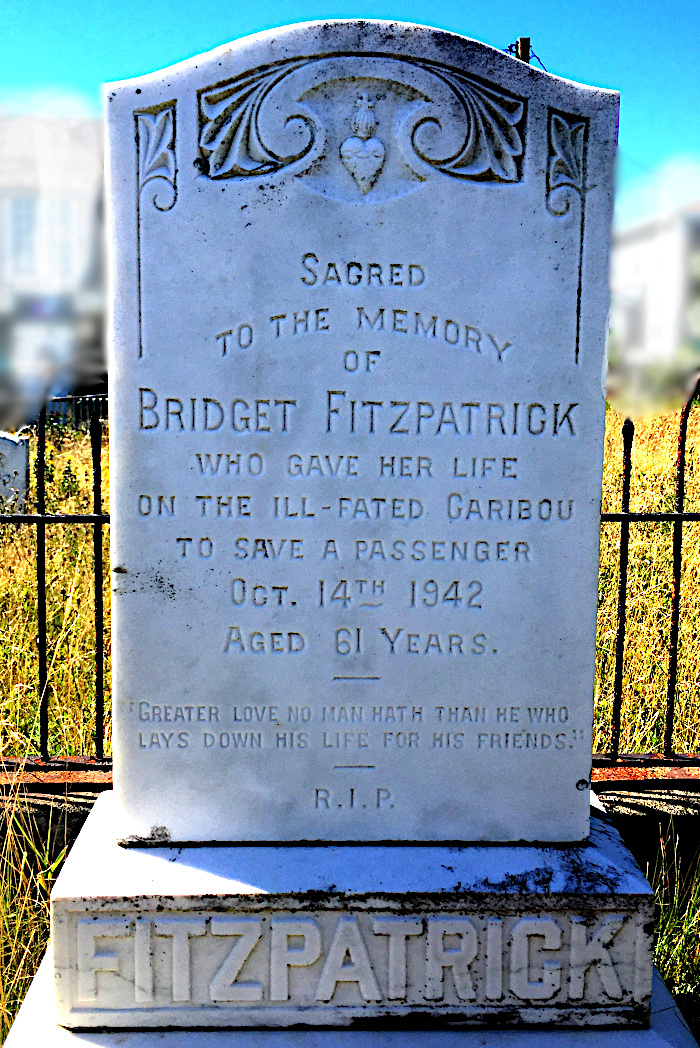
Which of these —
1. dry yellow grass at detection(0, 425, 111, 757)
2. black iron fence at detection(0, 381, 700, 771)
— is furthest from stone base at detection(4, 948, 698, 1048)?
dry yellow grass at detection(0, 425, 111, 757)

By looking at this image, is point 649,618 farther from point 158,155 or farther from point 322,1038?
point 158,155

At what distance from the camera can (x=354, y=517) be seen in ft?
7.27

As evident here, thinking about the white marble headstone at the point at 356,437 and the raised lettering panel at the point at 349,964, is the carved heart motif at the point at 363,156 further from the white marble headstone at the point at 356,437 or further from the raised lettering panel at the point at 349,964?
the raised lettering panel at the point at 349,964

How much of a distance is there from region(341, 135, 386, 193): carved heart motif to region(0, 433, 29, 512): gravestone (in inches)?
131

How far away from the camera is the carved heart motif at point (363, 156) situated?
2.10 metres

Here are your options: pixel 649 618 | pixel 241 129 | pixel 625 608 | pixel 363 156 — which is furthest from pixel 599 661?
pixel 241 129

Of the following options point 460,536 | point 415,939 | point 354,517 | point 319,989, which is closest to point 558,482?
point 460,536

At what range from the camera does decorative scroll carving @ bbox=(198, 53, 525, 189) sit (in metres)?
2.10

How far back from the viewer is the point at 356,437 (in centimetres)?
219

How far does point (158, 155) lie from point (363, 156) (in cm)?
48

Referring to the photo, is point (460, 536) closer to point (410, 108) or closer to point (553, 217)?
point (553, 217)

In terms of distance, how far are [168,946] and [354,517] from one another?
109 cm

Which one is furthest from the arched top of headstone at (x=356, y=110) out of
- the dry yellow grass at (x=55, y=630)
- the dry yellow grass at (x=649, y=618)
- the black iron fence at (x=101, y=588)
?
the dry yellow grass at (x=649, y=618)

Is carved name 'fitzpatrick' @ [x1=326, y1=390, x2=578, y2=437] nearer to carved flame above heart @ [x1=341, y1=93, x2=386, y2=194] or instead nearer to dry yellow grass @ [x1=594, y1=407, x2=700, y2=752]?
carved flame above heart @ [x1=341, y1=93, x2=386, y2=194]
